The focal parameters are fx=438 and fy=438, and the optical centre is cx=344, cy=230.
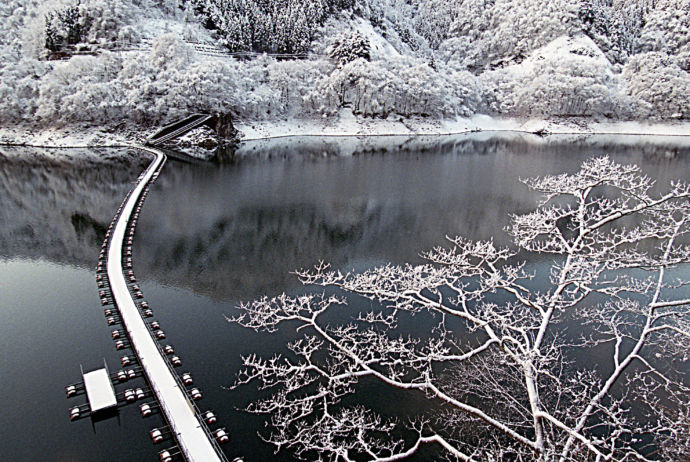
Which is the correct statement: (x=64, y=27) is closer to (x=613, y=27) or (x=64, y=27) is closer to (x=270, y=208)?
(x=270, y=208)

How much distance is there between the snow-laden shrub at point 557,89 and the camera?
76.3m

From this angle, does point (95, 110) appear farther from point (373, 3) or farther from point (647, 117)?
point (647, 117)

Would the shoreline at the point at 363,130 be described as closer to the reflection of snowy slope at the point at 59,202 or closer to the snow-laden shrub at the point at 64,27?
the reflection of snowy slope at the point at 59,202

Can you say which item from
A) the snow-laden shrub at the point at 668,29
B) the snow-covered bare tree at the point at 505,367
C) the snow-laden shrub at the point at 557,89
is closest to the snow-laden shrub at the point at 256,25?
the snow-laden shrub at the point at 557,89

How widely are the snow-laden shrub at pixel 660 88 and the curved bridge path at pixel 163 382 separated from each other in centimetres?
8803

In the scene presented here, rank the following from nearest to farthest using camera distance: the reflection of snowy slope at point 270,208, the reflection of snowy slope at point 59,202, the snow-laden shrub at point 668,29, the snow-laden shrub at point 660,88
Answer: the reflection of snowy slope at point 270,208, the reflection of snowy slope at point 59,202, the snow-laden shrub at point 660,88, the snow-laden shrub at point 668,29

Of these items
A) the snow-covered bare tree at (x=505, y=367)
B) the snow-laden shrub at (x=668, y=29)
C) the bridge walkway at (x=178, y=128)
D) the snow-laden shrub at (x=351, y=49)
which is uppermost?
the snow-laden shrub at (x=668, y=29)

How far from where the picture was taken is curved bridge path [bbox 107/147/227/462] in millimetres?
10125

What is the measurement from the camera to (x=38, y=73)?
182 ft

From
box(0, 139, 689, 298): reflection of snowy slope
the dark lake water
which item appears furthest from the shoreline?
box(0, 139, 689, 298): reflection of snowy slope

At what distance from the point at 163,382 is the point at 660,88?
3613 inches

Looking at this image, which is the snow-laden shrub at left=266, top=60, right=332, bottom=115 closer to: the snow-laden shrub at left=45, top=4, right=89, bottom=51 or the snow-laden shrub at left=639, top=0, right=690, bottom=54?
the snow-laden shrub at left=45, top=4, right=89, bottom=51

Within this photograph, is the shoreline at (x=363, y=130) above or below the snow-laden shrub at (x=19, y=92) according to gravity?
below

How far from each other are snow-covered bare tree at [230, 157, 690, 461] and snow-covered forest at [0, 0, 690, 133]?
166 ft
